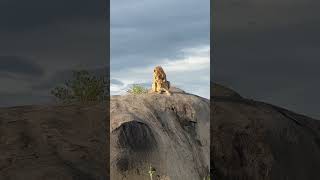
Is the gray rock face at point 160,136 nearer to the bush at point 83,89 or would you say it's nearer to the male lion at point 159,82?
the male lion at point 159,82

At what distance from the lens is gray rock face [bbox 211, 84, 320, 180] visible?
381 cm

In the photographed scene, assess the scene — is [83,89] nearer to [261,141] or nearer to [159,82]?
[261,141]

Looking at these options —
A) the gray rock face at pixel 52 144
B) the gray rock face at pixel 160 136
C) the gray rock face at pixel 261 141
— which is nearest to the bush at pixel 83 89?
the gray rock face at pixel 52 144

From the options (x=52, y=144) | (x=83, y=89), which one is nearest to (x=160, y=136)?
(x=83, y=89)

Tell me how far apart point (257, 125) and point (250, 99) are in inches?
8.1

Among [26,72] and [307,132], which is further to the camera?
[26,72]

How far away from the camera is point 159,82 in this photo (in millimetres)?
8828

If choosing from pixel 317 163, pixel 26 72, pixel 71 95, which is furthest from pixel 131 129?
pixel 317 163

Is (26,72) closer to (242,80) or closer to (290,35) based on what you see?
(242,80)

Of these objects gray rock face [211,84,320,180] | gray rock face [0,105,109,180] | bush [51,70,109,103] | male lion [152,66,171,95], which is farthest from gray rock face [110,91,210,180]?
gray rock face [211,84,320,180]

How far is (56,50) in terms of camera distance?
4.22 m

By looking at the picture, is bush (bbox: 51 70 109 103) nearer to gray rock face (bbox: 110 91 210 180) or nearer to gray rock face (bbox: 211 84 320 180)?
gray rock face (bbox: 211 84 320 180)

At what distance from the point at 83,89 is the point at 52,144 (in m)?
0.53

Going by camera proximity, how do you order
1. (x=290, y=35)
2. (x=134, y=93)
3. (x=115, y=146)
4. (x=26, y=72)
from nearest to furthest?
(x=290, y=35) < (x=26, y=72) < (x=115, y=146) < (x=134, y=93)
